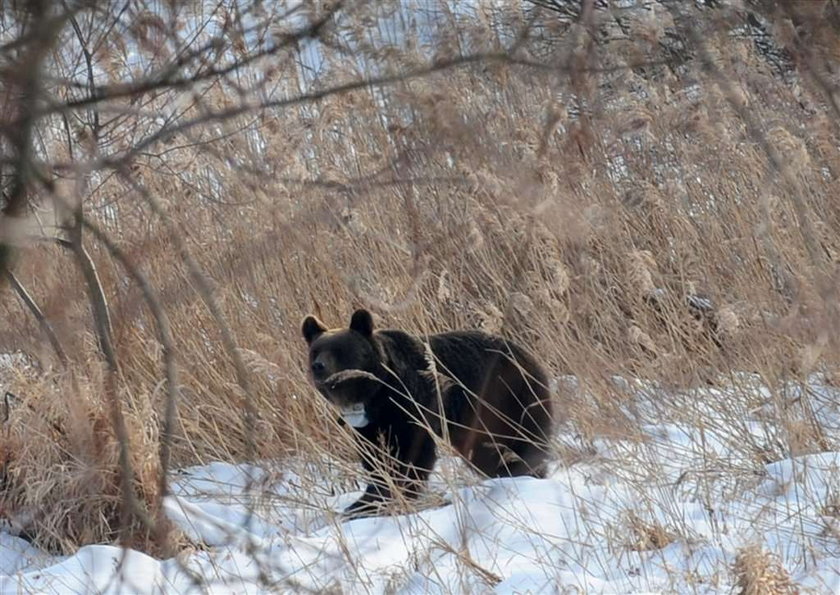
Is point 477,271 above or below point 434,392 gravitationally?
below

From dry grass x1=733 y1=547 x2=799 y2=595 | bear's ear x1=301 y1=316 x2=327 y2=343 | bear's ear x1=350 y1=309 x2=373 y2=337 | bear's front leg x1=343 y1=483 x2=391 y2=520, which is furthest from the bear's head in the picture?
dry grass x1=733 y1=547 x2=799 y2=595

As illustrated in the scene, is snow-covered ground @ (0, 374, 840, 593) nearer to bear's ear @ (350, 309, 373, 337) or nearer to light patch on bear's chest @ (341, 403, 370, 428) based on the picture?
light patch on bear's chest @ (341, 403, 370, 428)

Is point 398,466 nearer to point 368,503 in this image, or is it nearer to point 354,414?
point 354,414

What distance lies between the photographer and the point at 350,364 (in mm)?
5297

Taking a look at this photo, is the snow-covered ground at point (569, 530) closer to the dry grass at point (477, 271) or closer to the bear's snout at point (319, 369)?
the dry grass at point (477, 271)

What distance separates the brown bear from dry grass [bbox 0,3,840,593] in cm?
18

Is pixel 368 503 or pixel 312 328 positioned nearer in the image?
pixel 368 503

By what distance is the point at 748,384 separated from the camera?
5227 mm

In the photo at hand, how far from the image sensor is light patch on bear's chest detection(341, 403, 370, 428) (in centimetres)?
535

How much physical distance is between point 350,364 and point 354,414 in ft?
0.72

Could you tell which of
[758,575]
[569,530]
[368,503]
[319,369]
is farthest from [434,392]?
[758,575]

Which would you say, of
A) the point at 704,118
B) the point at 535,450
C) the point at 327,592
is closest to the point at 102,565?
the point at 327,592

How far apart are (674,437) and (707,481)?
2.08 feet

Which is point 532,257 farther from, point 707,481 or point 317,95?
point 317,95
